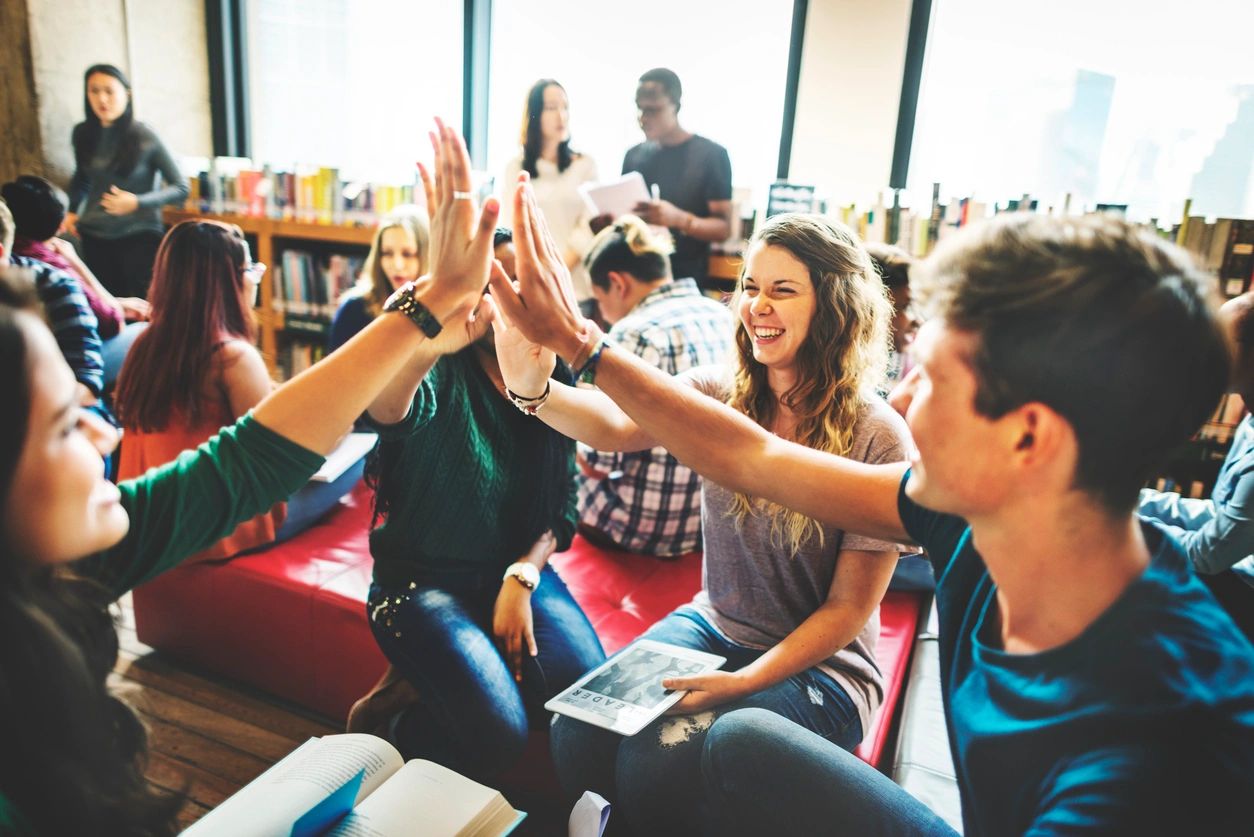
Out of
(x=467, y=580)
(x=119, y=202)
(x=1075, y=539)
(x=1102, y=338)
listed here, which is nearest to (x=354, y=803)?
(x=467, y=580)

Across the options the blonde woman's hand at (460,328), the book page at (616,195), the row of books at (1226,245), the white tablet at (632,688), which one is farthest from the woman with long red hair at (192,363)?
the row of books at (1226,245)

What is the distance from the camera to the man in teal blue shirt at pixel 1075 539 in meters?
0.69

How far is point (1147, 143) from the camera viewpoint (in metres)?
3.82

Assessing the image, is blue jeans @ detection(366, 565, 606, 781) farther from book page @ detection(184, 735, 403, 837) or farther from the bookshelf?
the bookshelf

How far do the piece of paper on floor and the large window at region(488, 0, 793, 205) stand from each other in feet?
11.5

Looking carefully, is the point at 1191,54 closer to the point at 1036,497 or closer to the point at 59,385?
the point at 1036,497

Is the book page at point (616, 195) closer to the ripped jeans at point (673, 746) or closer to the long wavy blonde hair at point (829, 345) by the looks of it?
the long wavy blonde hair at point (829, 345)

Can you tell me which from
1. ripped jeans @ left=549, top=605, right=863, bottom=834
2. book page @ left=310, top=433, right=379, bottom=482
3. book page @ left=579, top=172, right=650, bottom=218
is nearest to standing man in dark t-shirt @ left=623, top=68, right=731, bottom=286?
book page @ left=579, top=172, right=650, bottom=218

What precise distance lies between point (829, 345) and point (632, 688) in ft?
2.48

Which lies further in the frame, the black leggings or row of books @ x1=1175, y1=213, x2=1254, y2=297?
the black leggings

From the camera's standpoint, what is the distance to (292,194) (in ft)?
16.7

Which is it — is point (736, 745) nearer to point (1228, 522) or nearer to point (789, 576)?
point (789, 576)

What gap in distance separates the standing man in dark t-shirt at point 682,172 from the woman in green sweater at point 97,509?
109 inches

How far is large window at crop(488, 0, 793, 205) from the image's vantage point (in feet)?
14.4
